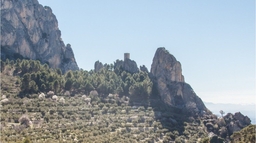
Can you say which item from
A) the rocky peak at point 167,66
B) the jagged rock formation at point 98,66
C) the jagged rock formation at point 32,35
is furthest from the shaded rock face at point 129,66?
the jagged rock formation at point 32,35

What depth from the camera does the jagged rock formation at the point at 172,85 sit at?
89562 mm

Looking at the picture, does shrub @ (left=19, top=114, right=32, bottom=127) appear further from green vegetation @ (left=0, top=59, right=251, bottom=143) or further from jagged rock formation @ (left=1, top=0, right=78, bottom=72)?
jagged rock formation @ (left=1, top=0, right=78, bottom=72)

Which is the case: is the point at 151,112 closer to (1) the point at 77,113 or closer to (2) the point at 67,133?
(1) the point at 77,113

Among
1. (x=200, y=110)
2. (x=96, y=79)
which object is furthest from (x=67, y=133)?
(x=200, y=110)

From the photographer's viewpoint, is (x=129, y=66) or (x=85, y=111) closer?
(x=85, y=111)

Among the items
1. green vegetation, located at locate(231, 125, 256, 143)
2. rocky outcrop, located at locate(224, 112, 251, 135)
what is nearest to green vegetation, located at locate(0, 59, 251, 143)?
rocky outcrop, located at locate(224, 112, 251, 135)

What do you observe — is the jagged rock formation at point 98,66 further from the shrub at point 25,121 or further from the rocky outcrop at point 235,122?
→ the shrub at point 25,121

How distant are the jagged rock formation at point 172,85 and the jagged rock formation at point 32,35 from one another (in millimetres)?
57767

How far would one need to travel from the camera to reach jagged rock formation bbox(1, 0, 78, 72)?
119838 millimetres

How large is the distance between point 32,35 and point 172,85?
78.4 metres

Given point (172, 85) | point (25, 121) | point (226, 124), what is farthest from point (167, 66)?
point (25, 121)

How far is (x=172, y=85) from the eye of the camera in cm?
9488

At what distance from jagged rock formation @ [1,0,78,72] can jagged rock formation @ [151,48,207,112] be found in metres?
57.8

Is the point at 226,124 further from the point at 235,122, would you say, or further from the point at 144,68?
the point at 144,68
